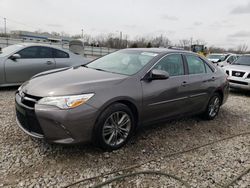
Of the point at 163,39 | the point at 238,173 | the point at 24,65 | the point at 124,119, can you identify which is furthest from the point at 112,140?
the point at 163,39

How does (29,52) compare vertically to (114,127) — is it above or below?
above

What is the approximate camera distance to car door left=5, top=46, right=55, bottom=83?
525cm

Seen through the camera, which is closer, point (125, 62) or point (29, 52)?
point (125, 62)

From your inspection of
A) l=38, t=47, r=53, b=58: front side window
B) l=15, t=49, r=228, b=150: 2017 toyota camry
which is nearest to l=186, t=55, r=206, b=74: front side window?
l=15, t=49, r=228, b=150: 2017 toyota camry

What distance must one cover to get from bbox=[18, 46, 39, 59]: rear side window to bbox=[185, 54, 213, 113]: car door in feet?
14.0

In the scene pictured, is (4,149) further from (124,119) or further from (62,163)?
(124,119)

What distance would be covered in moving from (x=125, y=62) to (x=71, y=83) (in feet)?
3.97

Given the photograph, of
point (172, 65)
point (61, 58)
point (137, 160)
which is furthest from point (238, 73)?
point (137, 160)

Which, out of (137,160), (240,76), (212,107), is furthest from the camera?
(240,76)

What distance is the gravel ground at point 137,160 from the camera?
2.23 meters

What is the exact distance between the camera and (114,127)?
274 cm

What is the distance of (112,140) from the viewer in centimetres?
276

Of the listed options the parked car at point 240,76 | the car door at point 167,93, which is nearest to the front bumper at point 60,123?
the car door at point 167,93

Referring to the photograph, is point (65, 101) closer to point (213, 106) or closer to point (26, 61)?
point (213, 106)
